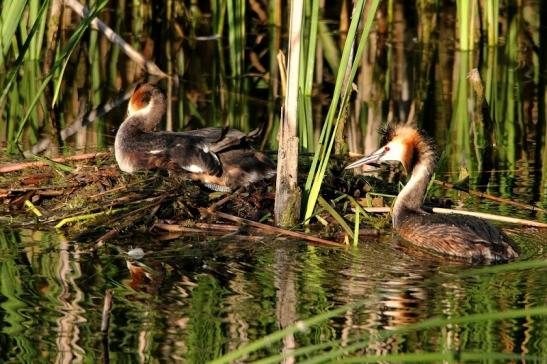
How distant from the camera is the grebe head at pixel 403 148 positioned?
7.62m

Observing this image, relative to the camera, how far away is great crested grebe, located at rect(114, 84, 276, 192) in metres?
7.68

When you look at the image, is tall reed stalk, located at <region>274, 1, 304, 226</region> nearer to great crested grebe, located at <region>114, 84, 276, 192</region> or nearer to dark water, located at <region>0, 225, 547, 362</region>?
dark water, located at <region>0, 225, 547, 362</region>

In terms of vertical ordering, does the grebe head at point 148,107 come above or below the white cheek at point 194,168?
above

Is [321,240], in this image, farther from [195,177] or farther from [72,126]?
[72,126]

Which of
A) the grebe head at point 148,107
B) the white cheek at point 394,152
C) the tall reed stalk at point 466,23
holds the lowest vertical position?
the white cheek at point 394,152

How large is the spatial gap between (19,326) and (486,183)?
4172mm

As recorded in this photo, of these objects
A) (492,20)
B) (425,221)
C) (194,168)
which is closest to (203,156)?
(194,168)

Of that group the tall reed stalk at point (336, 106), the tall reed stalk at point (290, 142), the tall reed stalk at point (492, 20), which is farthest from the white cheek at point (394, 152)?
the tall reed stalk at point (492, 20)

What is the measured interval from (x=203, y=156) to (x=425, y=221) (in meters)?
1.53

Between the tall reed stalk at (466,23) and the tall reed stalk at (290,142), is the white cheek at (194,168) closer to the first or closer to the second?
the tall reed stalk at (290,142)

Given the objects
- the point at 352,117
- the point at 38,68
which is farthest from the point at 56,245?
the point at 38,68

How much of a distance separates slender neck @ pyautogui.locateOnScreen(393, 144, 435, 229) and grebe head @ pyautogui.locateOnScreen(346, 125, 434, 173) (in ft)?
0.05

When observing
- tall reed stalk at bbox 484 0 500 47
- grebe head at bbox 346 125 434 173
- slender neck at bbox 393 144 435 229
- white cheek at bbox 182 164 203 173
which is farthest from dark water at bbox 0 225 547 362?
tall reed stalk at bbox 484 0 500 47

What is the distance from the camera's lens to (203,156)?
7.65 metres
